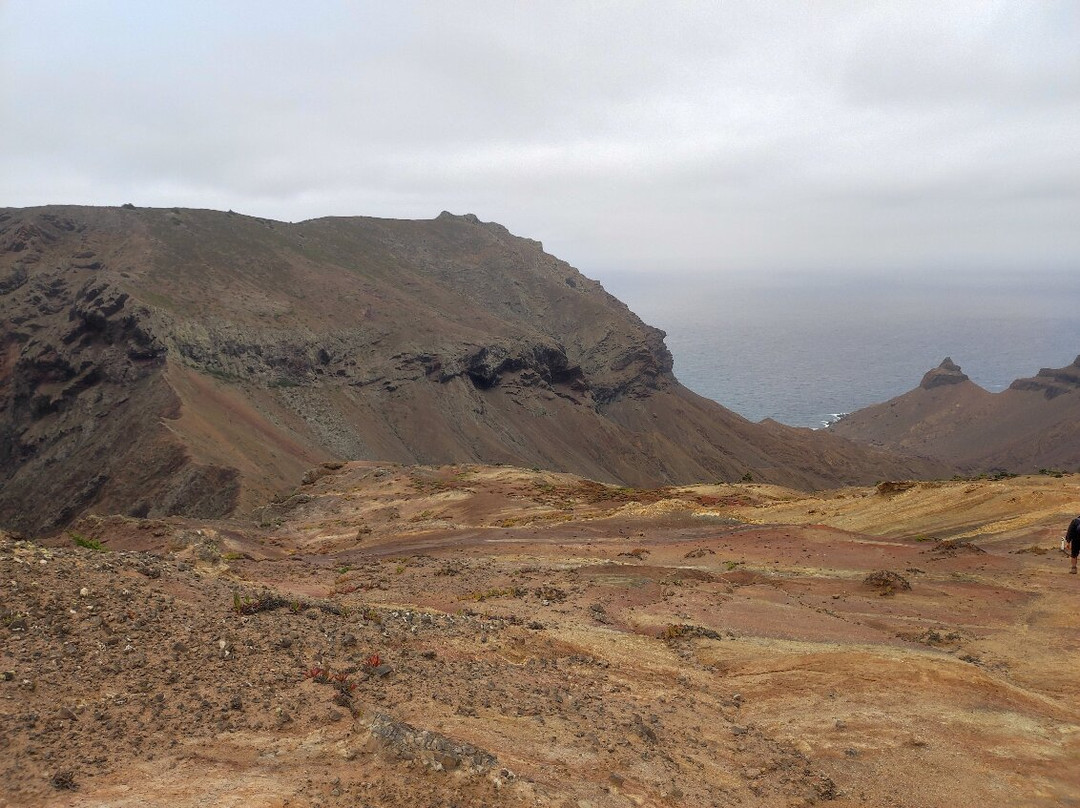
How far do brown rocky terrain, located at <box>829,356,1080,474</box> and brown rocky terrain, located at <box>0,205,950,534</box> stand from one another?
49.7 ft

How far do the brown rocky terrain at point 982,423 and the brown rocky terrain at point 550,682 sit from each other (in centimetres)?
9686

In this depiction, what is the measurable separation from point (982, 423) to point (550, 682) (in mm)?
132038

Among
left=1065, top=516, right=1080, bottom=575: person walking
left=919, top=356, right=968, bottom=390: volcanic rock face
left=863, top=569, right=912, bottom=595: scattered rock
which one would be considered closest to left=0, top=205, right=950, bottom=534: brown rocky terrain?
left=863, top=569, right=912, bottom=595: scattered rock

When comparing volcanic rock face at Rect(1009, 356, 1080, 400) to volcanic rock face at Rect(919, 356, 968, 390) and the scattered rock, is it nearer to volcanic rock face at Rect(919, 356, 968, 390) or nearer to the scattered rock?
volcanic rock face at Rect(919, 356, 968, 390)

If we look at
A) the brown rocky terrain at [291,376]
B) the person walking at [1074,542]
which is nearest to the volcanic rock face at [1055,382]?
the brown rocky terrain at [291,376]

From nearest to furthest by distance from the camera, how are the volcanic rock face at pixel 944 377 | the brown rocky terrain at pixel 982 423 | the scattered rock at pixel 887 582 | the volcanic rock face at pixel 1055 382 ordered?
1. the scattered rock at pixel 887 582
2. the brown rocky terrain at pixel 982 423
3. the volcanic rock face at pixel 1055 382
4. the volcanic rock face at pixel 944 377

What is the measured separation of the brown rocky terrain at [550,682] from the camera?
269 inches

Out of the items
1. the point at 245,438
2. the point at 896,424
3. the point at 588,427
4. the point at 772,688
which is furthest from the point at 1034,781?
the point at 896,424

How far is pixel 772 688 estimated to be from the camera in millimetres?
10516

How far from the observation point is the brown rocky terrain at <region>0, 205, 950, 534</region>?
48750mm

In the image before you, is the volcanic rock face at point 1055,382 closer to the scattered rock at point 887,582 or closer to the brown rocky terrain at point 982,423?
the brown rocky terrain at point 982,423

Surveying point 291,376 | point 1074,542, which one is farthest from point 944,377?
point 1074,542

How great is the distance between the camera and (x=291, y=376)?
64.5 m

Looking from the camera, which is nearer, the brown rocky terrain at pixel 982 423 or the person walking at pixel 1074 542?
the person walking at pixel 1074 542
